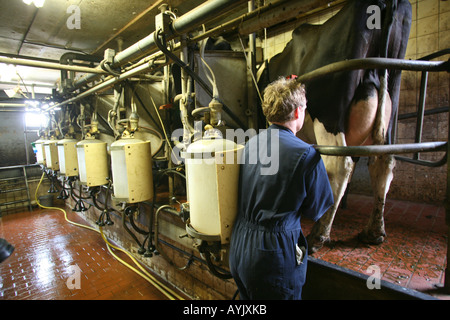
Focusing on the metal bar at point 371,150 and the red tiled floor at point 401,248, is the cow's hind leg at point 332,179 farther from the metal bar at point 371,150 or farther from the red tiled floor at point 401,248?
the metal bar at point 371,150

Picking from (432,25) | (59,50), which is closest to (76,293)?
(59,50)

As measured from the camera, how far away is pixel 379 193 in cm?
235

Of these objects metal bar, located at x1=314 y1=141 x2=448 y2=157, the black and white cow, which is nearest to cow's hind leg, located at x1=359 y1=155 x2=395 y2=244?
the black and white cow

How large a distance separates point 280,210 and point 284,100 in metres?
0.73

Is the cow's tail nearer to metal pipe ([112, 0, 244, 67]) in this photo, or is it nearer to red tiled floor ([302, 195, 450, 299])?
red tiled floor ([302, 195, 450, 299])

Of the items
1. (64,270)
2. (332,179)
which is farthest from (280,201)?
(64,270)

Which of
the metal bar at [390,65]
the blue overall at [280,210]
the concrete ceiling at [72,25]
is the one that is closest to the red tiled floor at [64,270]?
the blue overall at [280,210]

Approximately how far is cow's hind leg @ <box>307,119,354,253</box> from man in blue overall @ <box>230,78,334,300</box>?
751mm

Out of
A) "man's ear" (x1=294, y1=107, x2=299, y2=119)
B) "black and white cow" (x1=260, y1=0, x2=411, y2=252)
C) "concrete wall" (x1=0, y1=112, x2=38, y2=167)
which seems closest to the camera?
"man's ear" (x1=294, y1=107, x2=299, y2=119)

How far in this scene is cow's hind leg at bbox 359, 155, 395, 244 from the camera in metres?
2.33

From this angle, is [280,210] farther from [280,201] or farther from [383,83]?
[383,83]

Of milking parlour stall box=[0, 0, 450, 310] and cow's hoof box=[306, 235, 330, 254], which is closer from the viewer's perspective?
milking parlour stall box=[0, 0, 450, 310]

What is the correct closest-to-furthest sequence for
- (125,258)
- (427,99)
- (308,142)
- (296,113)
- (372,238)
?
(296,113), (372,238), (308,142), (427,99), (125,258)
